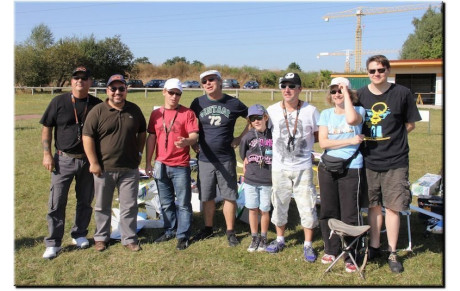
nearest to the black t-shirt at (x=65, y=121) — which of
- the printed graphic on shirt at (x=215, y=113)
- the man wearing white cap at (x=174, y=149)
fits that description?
the man wearing white cap at (x=174, y=149)

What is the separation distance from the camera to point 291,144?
12.5ft

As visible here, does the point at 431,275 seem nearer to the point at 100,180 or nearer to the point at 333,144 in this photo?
the point at 333,144

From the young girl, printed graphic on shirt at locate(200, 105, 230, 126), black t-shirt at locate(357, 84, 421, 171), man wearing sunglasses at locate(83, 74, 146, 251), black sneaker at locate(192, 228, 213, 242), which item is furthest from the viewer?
black sneaker at locate(192, 228, 213, 242)

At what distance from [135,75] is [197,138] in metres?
49.2

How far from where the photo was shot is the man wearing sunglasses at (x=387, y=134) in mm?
3562

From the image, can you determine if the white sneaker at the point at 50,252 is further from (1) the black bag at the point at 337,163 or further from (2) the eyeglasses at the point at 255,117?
(1) the black bag at the point at 337,163

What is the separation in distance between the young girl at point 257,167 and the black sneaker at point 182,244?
73cm

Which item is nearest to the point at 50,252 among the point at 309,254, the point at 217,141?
the point at 217,141

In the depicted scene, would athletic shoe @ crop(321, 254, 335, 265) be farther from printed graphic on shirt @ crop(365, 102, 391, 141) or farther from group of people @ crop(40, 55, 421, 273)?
printed graphic on shirt @ crop(365, 102, 391, 141)

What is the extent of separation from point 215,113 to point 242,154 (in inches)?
21.5

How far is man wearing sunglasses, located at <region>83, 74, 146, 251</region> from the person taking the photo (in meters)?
3.90

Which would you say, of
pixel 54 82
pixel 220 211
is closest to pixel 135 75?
pixel 54 82

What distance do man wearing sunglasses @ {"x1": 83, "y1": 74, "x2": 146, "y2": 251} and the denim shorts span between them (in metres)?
1.25

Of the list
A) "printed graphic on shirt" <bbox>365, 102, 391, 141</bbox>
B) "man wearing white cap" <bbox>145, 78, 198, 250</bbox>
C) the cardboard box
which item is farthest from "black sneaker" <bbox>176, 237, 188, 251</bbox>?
the cardboard box
